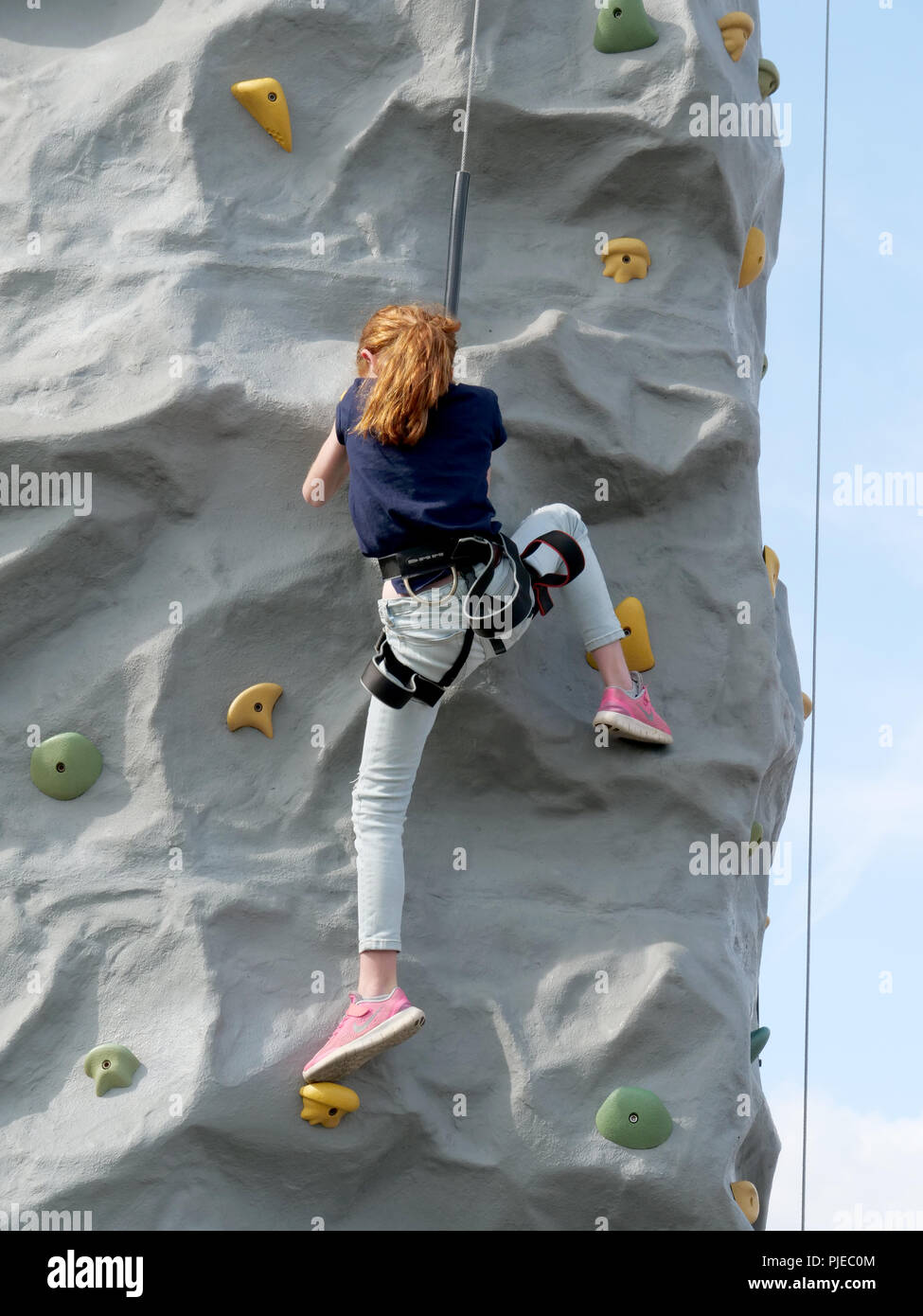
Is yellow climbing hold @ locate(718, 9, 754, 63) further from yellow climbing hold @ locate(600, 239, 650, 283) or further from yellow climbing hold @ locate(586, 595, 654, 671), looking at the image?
yellow climbing hold @ locate(586, 595, 654, 671)

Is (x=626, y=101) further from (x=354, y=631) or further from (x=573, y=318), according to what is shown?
(x=354, y=631)

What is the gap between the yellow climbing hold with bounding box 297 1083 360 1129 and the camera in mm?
3689

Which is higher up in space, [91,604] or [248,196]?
[248,196]

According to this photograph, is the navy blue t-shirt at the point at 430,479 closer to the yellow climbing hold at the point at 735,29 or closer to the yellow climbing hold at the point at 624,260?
the yellow climbing hold at the point at 624,260

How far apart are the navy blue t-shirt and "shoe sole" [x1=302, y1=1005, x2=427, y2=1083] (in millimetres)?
1062

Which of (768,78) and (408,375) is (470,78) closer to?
(408,375)

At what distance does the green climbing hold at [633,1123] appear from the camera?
3.82 m

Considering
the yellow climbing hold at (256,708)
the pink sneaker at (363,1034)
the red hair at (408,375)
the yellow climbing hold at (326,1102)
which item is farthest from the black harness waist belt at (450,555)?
the yellow climbing hold at (326,1102)

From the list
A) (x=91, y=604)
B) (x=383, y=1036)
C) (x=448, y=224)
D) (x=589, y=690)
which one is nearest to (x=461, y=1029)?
(x=383, y=1036)

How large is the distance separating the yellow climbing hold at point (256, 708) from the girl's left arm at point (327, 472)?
1.63ft

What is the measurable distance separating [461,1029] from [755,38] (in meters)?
3.40

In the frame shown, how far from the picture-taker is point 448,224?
4.62 meters
